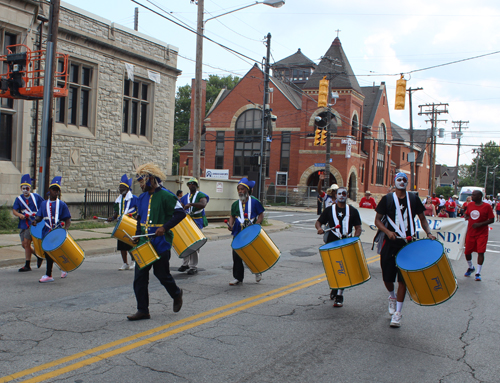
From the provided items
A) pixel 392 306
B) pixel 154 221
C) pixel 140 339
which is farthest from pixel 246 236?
pixel 140 339

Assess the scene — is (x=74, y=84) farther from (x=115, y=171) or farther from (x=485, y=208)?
(x=485, y=208)

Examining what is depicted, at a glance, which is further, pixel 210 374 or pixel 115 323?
pixel 115 323

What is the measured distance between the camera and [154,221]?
570cm

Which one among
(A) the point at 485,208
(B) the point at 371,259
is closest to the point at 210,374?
(A) the point at 485,208

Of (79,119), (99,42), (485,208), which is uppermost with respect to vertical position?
(99,42)

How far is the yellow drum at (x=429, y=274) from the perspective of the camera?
505 centimetres

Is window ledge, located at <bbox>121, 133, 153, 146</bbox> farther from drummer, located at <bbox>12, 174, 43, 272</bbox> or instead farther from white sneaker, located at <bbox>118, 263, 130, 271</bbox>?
drummer, located at <bbox>12, 174, 43, 272</bbox>

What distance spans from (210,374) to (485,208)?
731 centimetres

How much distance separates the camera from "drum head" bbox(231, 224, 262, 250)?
726 centimetres

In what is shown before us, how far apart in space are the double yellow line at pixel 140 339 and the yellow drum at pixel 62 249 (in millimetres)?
2690

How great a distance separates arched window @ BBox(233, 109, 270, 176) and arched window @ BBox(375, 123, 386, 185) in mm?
13640

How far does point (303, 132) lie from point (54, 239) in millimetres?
38243

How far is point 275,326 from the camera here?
5684mm

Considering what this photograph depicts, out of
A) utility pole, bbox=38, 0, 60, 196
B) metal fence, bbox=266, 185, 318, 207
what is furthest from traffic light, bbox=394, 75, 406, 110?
metal fence, bbox=266, 185, 318, 207
